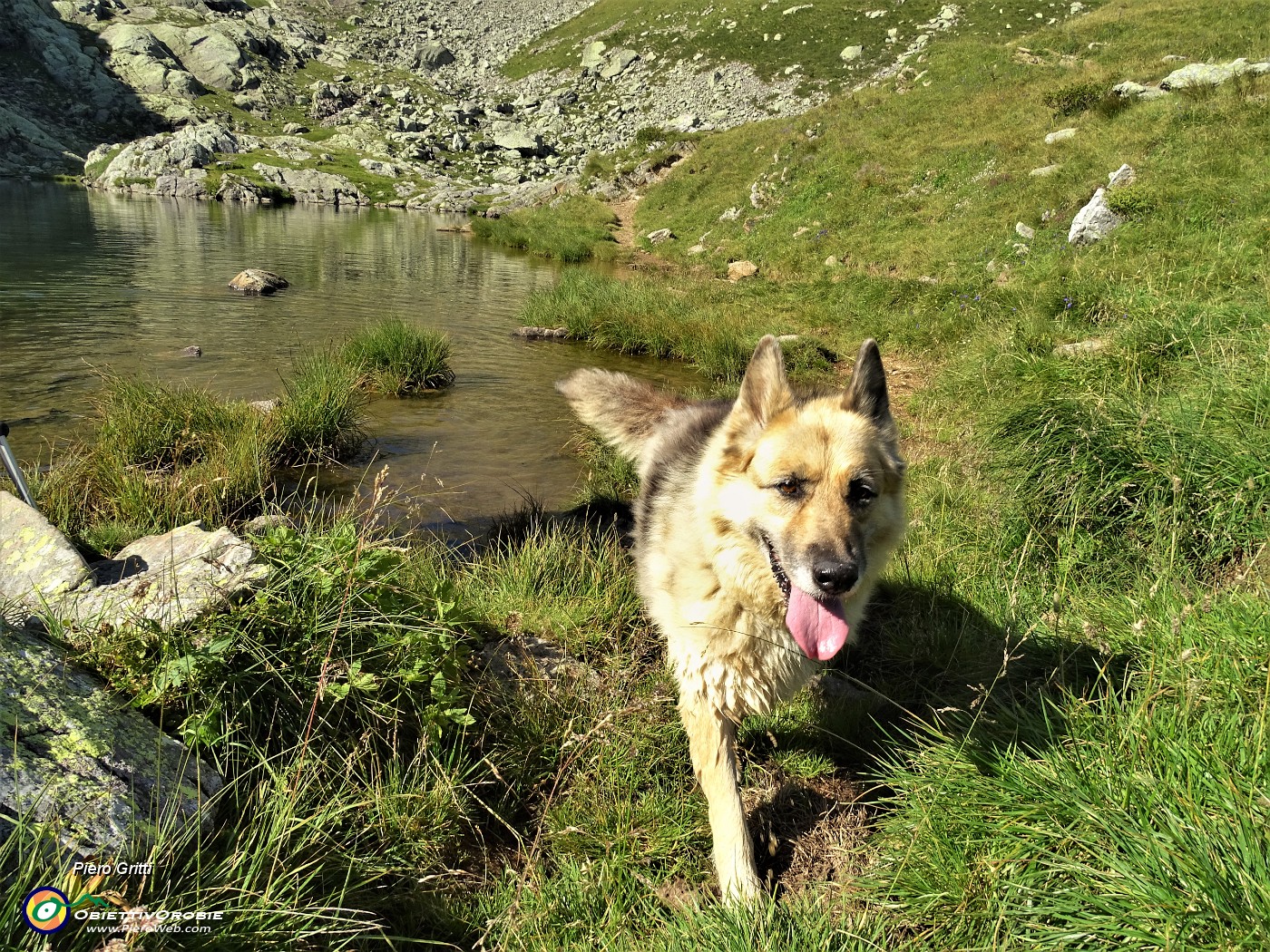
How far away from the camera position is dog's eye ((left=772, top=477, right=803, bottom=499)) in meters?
3.09

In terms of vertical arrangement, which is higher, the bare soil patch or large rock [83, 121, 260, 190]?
the bare soil patch

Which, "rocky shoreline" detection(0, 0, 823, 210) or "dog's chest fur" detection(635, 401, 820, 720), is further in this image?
"rocky shoreline" detection(0, 0, 823, 210)

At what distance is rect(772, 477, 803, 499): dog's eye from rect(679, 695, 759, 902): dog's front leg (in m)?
1.15

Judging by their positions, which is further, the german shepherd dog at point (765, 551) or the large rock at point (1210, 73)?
the large rock at point (1210, 73)

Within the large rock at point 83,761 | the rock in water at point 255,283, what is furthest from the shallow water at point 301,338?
the large rock at point 83,761

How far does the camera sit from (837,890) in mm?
2812

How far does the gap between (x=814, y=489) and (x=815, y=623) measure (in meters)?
0.61

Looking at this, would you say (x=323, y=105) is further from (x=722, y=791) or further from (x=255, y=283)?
(x=722, y=791)

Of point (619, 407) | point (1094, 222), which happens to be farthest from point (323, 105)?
point (619, 407)

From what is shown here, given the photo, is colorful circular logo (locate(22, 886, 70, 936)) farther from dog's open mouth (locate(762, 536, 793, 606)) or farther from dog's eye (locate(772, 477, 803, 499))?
dog's eye (locate(772, 477, 803, 499))

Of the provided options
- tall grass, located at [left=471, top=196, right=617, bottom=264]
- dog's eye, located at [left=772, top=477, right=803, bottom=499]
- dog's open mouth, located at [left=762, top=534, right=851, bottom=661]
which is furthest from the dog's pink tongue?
tall grass, located at [left=471, top=196, right=617, bottom=264]

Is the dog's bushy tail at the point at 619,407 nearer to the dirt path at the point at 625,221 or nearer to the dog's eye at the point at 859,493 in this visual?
the dog's eye at the point at 859,493

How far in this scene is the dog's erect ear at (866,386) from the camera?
327 cm

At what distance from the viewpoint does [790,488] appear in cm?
310
